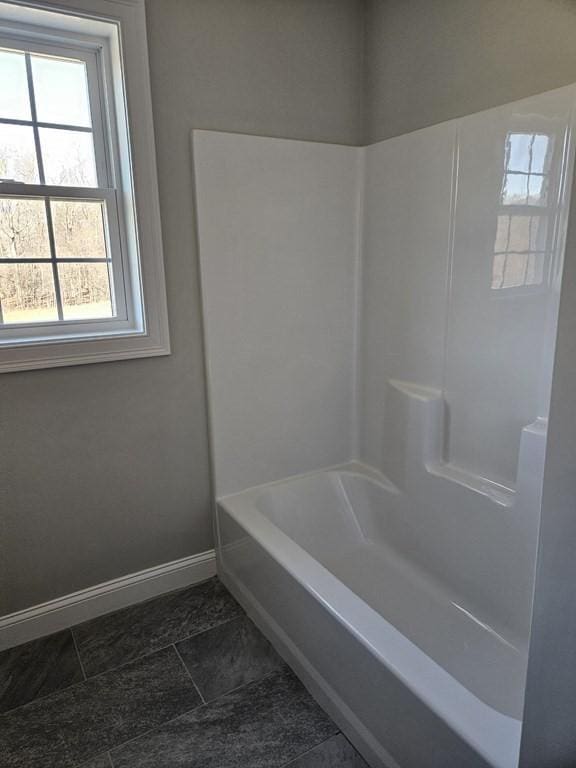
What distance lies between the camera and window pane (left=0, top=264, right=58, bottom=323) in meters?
1.82

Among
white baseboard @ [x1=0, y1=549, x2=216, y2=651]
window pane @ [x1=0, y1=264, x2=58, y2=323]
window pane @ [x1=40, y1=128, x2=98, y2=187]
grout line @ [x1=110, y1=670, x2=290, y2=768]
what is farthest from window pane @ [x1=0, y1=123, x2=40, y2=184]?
grout line @ [x1=110, y1=670, x2=290, y2=768]

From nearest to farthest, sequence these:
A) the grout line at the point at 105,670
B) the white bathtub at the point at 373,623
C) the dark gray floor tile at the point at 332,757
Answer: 1. the white bathtub at the point at 373,623
2. the dark gray floor tile at the point at 332,757
3. the grout line at the point at 105,670

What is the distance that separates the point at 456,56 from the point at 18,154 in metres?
1.59

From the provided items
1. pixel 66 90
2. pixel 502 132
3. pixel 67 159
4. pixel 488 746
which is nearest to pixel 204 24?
pixel 66 90

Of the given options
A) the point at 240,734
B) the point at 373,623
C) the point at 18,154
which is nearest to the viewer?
the point at 373,623

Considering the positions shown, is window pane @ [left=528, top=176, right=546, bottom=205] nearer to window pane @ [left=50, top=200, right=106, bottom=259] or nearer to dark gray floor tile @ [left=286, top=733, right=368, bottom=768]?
window pane @ [left=50, top=200, right=106, bottom=259]

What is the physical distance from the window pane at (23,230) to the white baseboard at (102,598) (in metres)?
1.33

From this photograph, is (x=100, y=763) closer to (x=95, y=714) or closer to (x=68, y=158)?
(x=95, y=714)

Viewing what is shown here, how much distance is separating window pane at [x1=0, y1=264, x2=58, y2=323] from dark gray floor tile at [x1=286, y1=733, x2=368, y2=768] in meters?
1.69

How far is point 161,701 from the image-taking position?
65.8 inches

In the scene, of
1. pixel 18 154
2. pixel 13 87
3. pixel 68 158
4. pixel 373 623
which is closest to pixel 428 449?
pixel 373 623

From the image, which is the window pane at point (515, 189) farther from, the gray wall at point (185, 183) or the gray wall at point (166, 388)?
the gray wall at point (166, 388)

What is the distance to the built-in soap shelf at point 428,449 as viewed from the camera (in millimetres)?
1673

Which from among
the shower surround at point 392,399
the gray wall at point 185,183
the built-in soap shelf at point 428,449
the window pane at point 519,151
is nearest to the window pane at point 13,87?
the gray wall at point 185,183
